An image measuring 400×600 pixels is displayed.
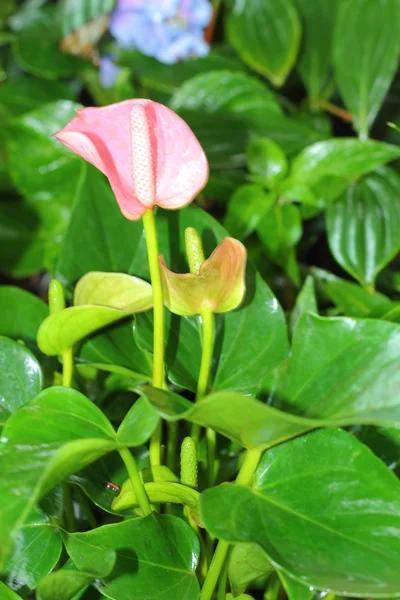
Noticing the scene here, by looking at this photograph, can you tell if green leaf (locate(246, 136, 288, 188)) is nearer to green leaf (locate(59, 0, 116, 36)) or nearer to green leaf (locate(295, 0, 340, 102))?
green leaf (locate(295, 0, 340, 102))

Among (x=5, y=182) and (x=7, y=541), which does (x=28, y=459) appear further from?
(x=5, y=182)

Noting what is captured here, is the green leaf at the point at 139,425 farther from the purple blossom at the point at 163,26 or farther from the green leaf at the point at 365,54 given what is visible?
the purple blossom at the point at 163,26

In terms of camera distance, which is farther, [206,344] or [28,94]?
[28,94]

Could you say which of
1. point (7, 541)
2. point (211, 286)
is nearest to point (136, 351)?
point (211, 286)

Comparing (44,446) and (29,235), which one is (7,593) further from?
(29,235)

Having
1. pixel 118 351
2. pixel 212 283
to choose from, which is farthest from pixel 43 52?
pixel 212 283
